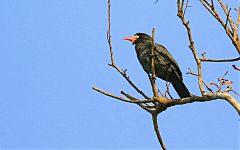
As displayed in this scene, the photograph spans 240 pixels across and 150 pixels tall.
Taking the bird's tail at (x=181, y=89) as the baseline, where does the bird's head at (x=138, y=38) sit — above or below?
above

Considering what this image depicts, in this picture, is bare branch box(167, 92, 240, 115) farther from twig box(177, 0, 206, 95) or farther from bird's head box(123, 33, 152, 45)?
bird's head box(123, 33, 152, 45)

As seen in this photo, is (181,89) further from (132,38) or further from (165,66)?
(132,38)

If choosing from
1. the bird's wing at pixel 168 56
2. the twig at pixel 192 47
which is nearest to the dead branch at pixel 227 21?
the twig at pixel 192 47

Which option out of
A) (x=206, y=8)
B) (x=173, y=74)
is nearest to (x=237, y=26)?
(x=206, y=8)

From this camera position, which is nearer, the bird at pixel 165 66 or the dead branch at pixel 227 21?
the dead branch at pixel 227 21

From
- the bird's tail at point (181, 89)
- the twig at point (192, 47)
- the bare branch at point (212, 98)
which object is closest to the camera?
the bare branch at point (212, 98)

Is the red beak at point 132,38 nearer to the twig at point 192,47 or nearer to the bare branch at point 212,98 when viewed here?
the bare branch at point 212,98

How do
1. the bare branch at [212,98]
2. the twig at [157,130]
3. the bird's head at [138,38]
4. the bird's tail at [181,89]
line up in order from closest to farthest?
the bare branch at [212,98] < the twig at [157,130] < the bird's tail at [181,89] < the bird's head at [138,38]

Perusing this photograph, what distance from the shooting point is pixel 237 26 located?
3.86 meters

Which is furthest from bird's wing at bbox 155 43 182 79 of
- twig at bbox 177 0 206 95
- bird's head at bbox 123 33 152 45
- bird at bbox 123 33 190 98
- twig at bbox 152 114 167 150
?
twig at bbox 177 0 206 95

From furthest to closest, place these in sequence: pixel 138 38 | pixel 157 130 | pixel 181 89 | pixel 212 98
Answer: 1. pixel 138 38
2. pixel 181 89
3. pixel 157 130
4. pixel 212 98

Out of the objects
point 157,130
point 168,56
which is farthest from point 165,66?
point 157,130

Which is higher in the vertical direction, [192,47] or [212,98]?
[192,47]

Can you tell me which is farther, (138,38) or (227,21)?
(138,38)
